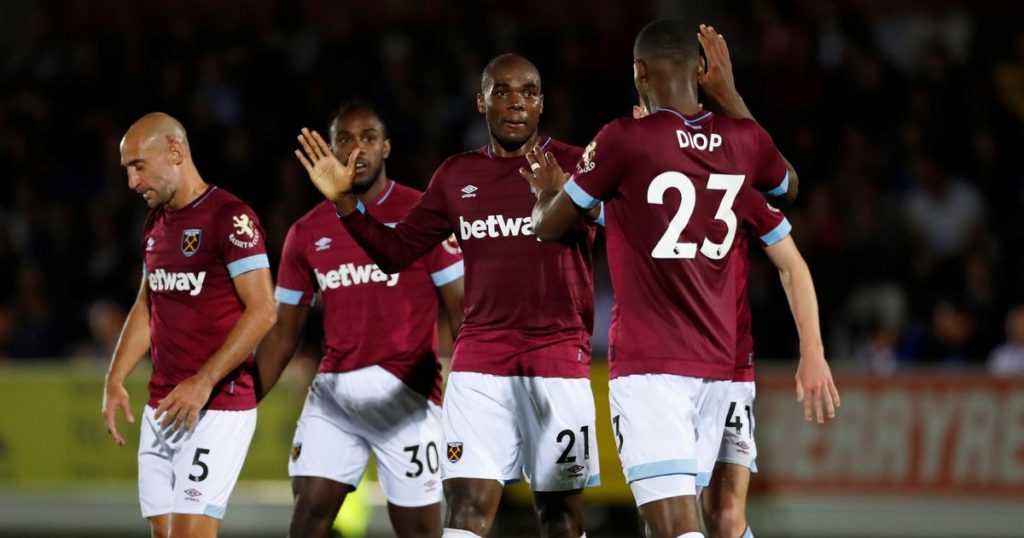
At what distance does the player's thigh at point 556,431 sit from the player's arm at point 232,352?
1.23 m

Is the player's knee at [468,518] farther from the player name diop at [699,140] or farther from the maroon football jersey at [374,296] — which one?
the player name diop at [699,140]

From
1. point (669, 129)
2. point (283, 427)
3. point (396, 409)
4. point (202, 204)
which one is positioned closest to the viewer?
point (669, 129)

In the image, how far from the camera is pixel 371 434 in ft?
24.8

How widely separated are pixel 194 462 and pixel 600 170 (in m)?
2.48

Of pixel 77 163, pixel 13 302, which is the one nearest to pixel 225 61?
pixel 77 163

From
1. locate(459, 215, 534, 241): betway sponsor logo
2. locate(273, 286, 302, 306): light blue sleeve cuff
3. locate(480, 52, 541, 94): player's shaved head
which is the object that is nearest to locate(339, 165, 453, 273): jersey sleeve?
locate(459, 215, 534, 241): betway sponsor logo

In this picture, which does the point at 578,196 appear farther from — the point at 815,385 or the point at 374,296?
the point at 374,296

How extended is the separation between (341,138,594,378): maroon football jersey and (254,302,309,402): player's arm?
116cm

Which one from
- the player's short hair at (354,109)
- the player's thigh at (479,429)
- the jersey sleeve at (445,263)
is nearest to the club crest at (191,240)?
the player's short hair at (354,109)

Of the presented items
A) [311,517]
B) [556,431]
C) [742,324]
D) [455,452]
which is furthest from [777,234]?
[311,517]

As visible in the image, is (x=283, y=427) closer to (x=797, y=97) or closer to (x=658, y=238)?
(x=797, y=97)

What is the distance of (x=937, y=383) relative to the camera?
11.8m

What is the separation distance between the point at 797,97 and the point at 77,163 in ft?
26.7

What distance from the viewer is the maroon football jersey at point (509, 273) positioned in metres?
6.55
